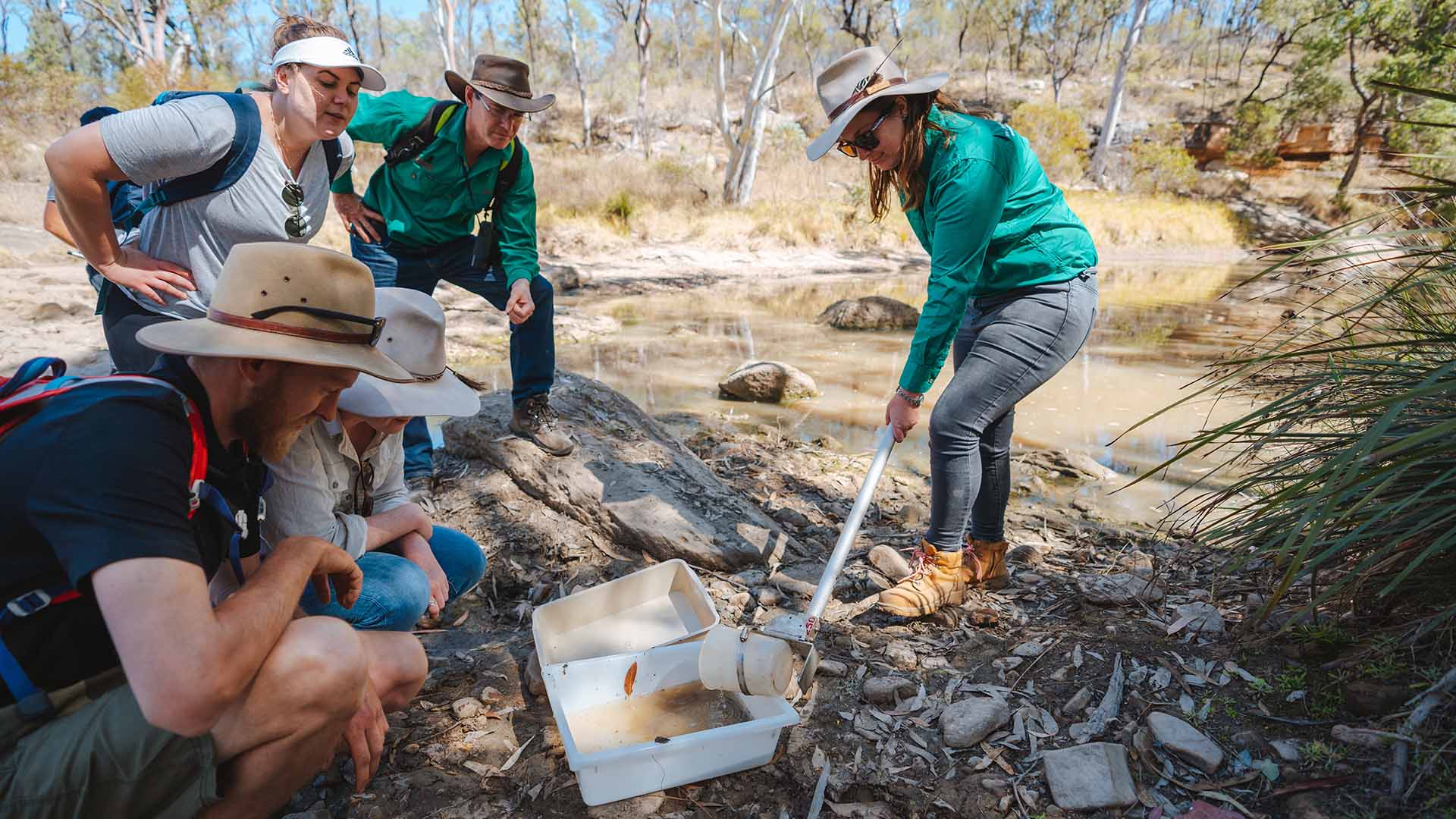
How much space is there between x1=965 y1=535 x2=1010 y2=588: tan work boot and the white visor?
278 centimetres

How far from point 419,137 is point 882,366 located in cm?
550

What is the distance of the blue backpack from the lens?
7.80 ft

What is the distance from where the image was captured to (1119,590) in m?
2.84

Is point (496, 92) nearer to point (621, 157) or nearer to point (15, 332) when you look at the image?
point (15, 332)

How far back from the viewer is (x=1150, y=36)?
1841 inches

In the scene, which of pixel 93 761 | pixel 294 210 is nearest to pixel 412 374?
pixel 294 210

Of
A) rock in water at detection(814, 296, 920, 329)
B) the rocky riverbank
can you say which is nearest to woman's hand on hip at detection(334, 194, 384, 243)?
the rocky riverbank

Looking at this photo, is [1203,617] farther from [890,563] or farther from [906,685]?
[890,563]

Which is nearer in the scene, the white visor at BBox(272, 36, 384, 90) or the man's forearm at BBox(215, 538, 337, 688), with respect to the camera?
the man's forearm at BBox(215, 538, 337, 688)

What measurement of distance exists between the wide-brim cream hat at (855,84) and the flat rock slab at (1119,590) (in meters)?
1.83

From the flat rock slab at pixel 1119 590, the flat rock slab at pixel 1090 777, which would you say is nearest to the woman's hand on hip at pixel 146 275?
the flat rock slab at pixel 1090 777

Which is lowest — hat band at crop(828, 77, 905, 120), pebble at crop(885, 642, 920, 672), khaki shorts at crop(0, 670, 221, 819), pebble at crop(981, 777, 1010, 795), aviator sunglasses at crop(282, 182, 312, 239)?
pebble at crop(885, 642, 920, 672)

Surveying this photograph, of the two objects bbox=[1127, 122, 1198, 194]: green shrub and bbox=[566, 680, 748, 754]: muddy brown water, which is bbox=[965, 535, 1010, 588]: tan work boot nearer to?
bbox=[566, 680, 748, 754]: muddy brown water

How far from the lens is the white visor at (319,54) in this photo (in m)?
2.58
